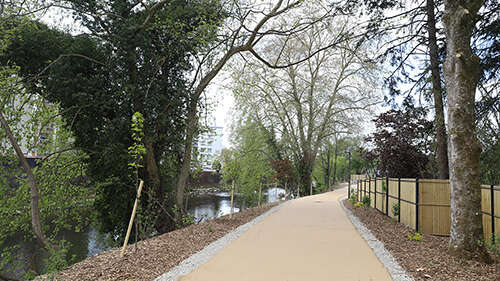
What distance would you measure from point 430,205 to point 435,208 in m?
0.14

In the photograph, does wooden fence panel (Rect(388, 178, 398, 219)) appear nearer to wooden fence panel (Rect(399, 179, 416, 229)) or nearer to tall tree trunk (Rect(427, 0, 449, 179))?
wooden fence panel (Rect(399, 179, 416, 229))

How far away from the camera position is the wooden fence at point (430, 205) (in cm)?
669

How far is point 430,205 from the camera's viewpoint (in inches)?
334

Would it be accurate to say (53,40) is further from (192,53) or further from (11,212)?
(11,212)

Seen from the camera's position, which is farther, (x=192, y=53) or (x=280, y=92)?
(x=280, y=92)

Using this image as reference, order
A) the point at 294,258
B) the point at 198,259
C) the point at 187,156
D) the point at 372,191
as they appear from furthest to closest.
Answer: the point at 372,191
the point at 187,156
the point at 294,258
the point at 198,259

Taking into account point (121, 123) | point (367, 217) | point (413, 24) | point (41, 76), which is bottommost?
point (367, 217)

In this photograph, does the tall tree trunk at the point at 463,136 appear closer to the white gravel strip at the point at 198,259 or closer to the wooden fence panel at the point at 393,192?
the white gravel strip at the point at 198,259

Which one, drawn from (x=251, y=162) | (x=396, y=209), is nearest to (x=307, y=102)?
(x=251, y=162)

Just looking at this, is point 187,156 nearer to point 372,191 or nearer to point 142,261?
point 142,261

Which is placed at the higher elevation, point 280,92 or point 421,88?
point 280,92

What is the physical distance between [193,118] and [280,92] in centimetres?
1519

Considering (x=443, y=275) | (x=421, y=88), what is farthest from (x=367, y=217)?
(x=443, y=275)

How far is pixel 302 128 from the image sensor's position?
2558 cm
